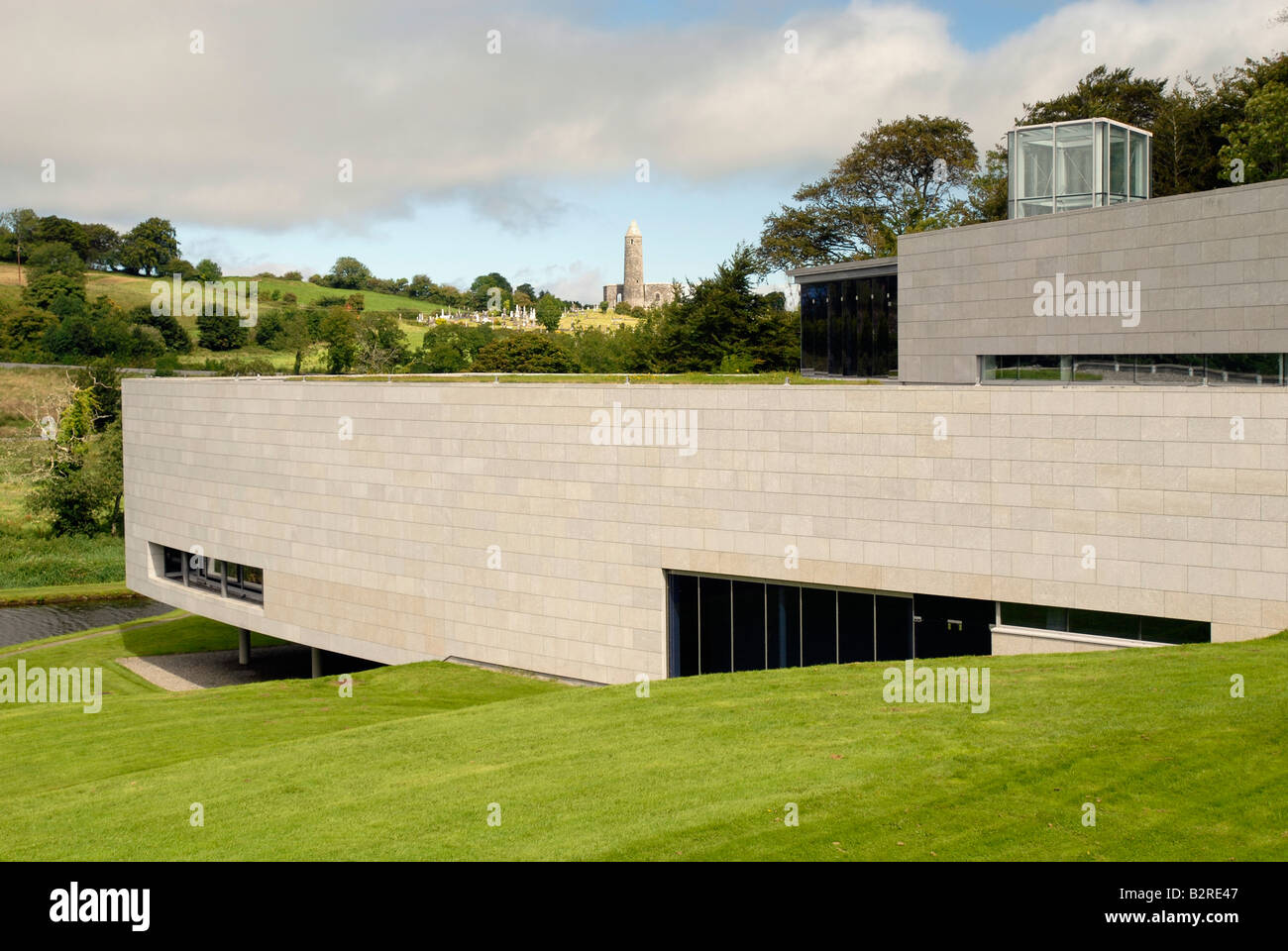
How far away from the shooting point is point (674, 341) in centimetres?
6825

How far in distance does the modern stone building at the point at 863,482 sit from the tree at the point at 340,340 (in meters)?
54.3

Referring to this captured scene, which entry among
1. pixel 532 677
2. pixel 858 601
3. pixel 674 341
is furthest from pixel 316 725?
pixel 674 341

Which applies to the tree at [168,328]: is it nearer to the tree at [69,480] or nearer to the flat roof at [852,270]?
the tree at [69,480]

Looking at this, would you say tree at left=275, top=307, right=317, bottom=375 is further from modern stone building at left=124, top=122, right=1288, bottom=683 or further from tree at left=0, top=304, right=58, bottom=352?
modern stone building at left=124, top=122, right=1288, bottom=683

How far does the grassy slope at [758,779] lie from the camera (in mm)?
12234

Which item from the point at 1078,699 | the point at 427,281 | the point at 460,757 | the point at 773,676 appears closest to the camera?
the point at 1078,699

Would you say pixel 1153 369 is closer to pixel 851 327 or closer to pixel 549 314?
pixel 851 327

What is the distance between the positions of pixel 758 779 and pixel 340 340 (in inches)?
3507

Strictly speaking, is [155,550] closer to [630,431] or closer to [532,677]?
[532,677]

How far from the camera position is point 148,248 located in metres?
169

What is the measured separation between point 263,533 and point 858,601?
21093mm

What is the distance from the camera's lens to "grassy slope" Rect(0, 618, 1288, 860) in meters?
12.2

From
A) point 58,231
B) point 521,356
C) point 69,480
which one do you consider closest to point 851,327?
point 521,356

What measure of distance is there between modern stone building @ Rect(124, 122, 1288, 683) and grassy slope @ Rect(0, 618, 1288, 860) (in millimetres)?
2682
